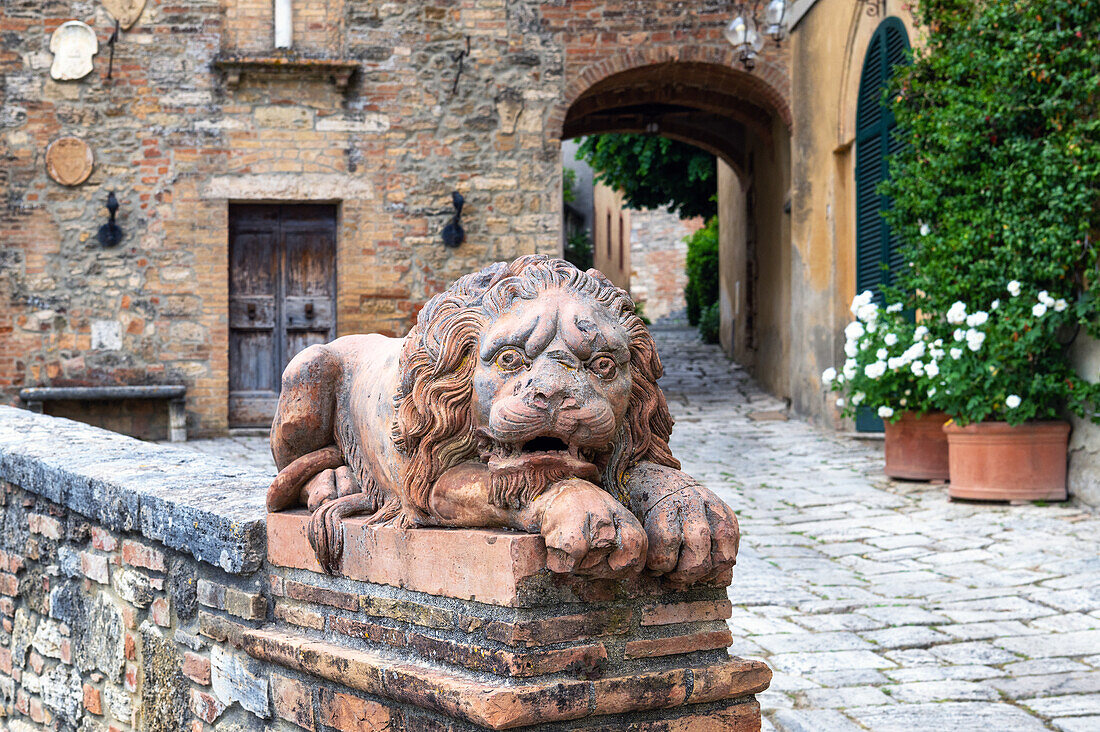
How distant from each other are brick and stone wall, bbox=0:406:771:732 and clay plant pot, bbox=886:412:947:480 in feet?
15.7

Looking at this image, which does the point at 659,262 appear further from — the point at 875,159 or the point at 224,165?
the point at 875,159

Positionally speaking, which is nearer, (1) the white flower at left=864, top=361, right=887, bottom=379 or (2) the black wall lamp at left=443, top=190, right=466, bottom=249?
(1) the white flower at left=864, top=361, right=887, bottom=379

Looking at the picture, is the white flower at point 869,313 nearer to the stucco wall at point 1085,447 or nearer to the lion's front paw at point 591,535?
the stucco wall at point 1085,447

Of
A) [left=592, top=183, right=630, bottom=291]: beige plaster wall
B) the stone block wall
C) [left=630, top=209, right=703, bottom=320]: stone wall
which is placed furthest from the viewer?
[left=592, top=183, right=630, bottom=291]: beige plaster wall

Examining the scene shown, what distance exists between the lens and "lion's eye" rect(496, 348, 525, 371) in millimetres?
1979

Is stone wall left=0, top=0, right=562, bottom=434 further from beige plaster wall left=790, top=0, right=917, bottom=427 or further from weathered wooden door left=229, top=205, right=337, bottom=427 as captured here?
beige plaster wall left=790, top=0, right=917, bottom=427

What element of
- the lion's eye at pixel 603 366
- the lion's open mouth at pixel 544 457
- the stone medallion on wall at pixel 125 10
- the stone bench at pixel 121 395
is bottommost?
the stone bench at pixel 121 395

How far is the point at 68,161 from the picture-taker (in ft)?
33.2

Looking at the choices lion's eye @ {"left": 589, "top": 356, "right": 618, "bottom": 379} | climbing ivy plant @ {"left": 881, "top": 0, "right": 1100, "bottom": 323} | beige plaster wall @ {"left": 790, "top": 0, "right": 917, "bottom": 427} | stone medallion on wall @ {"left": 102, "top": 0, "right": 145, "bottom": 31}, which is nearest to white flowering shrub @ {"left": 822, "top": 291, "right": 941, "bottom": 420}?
climbing ivy plant @ {"left": 881, "top": 0, "right": 1100, "bottom": 323}

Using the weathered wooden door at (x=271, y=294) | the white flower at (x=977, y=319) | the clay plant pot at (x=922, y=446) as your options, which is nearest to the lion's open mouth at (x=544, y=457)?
the white flower at (x=977, y=319)

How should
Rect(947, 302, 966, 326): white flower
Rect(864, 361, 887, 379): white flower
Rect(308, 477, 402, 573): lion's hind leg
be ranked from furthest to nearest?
Rect(864, 361, 887, 379): white flower → Rect(947, 302, 966, 326): white flower → Rect(308, 477, 402, 573): lion's hind leg

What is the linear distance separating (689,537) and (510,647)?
36 cm

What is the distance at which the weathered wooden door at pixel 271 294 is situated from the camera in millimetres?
10594

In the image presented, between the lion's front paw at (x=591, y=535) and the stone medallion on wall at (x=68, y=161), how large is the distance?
9416 millimetres
